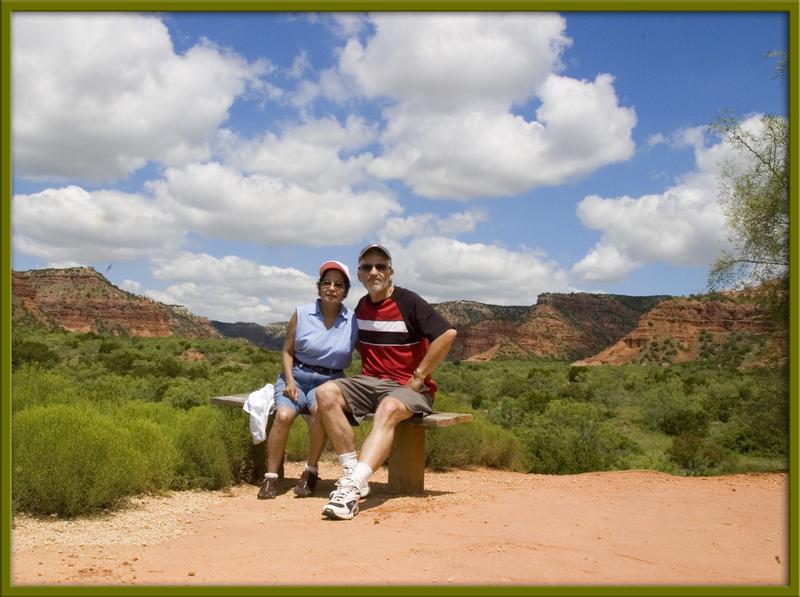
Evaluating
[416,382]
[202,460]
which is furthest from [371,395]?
[202,460]

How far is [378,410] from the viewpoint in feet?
19.6

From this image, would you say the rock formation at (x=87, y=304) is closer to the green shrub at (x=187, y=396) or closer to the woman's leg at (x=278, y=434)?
the green shrub at (x=187, y=396)

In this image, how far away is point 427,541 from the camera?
4.60m

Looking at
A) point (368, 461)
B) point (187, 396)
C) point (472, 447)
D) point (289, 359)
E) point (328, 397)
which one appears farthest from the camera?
point (187, 396)

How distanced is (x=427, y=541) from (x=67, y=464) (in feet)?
9.49

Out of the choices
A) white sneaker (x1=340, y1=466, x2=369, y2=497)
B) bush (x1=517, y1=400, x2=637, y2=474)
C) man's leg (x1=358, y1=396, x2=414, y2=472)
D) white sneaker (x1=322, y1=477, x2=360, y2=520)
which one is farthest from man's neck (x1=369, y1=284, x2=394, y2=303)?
bush (x1=517, y1=400, x2=637, y2=474)

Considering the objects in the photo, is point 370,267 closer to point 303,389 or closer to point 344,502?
point 303,389

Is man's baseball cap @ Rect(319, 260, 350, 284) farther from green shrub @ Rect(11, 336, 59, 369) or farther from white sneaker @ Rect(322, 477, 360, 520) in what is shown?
green shrub @ Rect(11, 336, 59, 369)

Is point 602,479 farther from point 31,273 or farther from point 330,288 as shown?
point 31,273

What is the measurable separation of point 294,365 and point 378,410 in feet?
4.19

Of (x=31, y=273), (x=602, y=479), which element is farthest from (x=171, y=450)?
(x=31, y=273)

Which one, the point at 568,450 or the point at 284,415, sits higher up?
the point at 284,415

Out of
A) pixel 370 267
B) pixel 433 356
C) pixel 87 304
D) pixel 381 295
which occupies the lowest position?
pixel 433 356

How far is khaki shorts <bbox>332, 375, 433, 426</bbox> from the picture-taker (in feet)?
20.3
